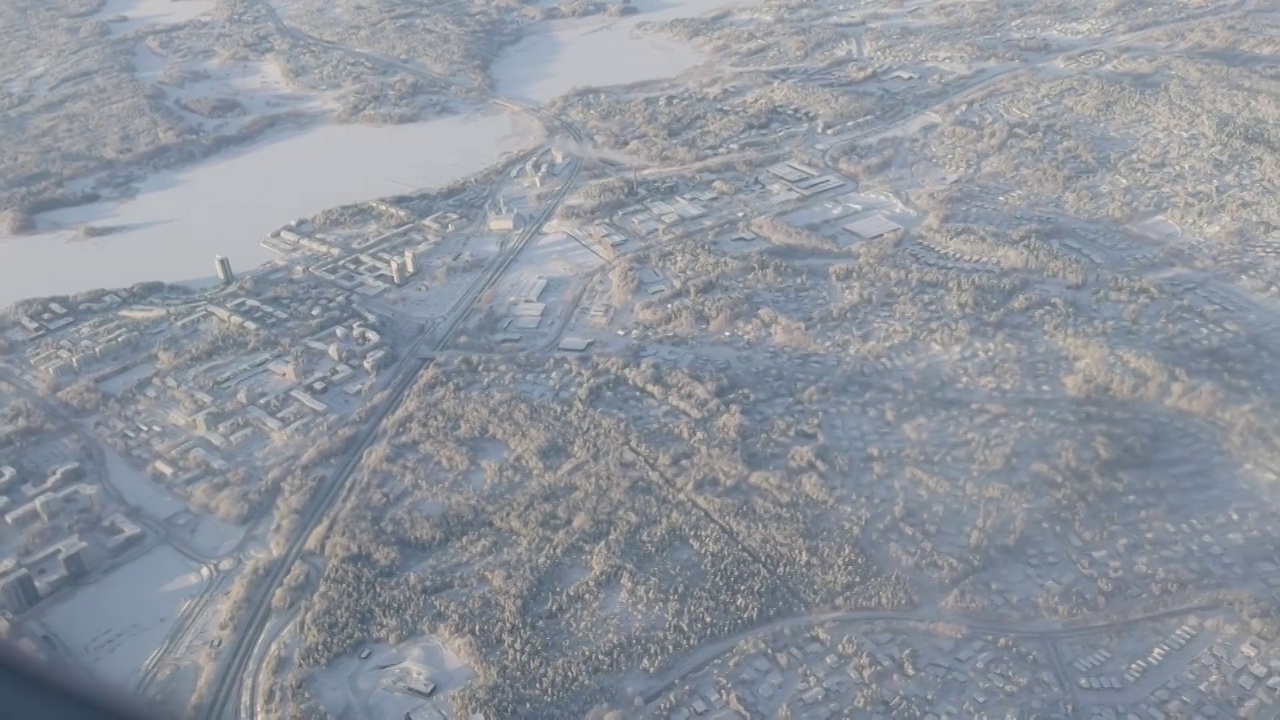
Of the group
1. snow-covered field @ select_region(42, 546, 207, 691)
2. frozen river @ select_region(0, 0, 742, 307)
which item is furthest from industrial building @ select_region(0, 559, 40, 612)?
frozen river @ select_region(0, 0, 742, 307)

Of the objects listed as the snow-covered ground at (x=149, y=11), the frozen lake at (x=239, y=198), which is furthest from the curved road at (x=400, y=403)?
the snow-covered ground at (x=149, y=11)

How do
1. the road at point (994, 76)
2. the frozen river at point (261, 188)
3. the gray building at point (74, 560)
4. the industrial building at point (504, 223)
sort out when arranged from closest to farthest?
the gray building at point (74, 560) → the frozen river at point (261, 188) → the industrial building at point (504, 223) → the road at point (994, 76)

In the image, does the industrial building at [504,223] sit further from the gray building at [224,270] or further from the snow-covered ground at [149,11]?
the snow-covered ground at [149,11]

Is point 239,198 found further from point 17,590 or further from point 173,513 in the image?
point 17,590

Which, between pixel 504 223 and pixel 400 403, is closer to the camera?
pixel 400 403

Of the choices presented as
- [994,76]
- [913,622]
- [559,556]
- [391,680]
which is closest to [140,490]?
[391,680]

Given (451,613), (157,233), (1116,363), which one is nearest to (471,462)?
(451,613)
